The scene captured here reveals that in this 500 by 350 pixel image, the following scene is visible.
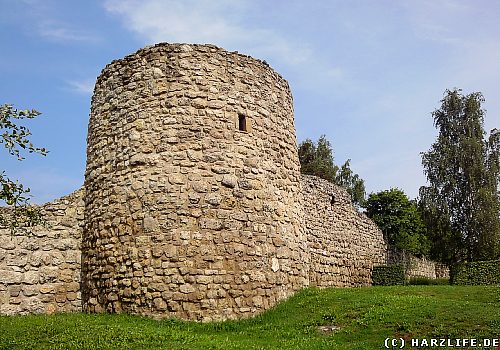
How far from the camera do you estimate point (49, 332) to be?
898cm

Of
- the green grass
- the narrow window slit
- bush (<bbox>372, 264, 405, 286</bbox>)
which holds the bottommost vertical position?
the green grass

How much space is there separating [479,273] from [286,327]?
1192 cm

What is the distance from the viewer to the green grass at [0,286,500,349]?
8656mm

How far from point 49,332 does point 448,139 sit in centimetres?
2349

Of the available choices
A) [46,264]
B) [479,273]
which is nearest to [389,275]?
[479,273]

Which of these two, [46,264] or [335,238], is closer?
[46,264]

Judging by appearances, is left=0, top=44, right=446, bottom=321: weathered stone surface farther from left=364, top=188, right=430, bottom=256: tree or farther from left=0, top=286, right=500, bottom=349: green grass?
left=364, top=188, right=430, bottom=256: tree

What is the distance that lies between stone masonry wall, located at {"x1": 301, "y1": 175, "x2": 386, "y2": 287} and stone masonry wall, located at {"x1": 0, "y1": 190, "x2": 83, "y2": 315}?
7.10 metres

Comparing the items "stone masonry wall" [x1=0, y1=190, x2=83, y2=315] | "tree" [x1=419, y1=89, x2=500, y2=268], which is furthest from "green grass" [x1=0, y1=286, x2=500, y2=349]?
"tree" [x1=419, y1=89, x2=500, y2=268]

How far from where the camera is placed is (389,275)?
2008cm

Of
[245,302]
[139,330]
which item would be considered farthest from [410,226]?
[139,330]

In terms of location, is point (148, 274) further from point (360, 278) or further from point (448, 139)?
point (448, 139)

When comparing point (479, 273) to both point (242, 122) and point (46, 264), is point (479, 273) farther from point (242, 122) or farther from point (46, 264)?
point (46, 264)

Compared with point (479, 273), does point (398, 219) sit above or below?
above
